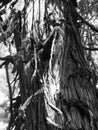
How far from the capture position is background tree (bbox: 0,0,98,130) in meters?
1.38

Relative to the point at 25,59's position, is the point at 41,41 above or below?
above

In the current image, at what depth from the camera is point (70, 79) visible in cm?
155

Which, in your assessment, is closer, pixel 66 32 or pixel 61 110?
pixel 61 110

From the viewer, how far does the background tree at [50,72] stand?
138cm

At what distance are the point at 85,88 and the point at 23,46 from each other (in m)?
0.47

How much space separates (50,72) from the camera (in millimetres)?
1534

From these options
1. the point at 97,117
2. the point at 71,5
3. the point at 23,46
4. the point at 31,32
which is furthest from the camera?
the point at 71,5

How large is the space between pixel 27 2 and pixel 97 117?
1.06 m

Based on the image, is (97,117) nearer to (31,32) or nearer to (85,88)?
(85,88)

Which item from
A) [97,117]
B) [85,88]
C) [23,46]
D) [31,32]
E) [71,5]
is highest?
[71,5]

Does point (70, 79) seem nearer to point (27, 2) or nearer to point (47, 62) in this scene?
point (47, 62)

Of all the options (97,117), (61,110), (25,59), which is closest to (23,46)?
(25,59)

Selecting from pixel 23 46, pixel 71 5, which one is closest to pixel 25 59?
pixel 23 46

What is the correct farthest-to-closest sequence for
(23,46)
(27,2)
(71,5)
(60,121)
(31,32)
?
1. (71,5)
2. (27,2)
3. (31,32)
4. (23,46)
5. (60,121)
